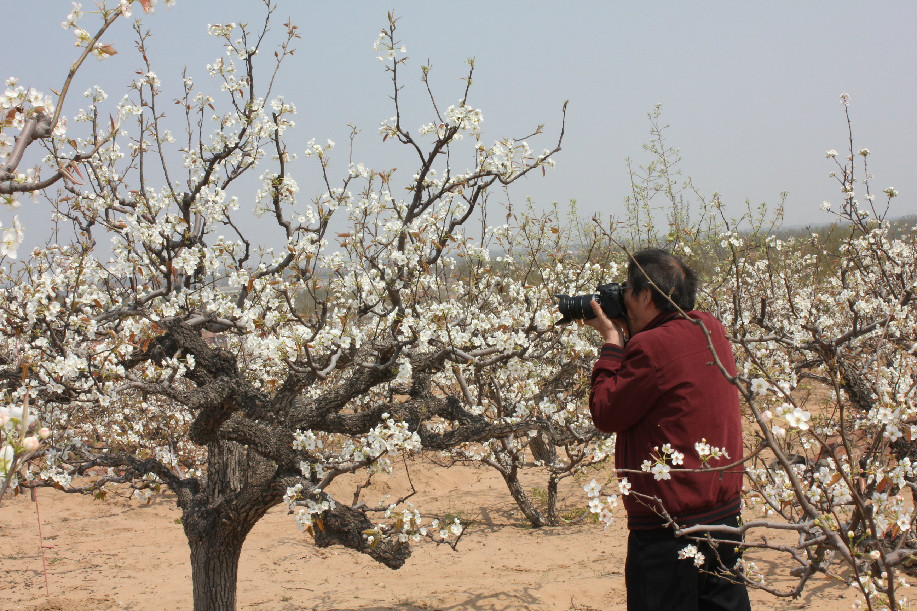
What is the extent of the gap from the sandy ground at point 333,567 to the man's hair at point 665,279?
277 cm

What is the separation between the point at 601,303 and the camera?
2688 mm

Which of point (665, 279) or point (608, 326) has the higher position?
point (665, 279)

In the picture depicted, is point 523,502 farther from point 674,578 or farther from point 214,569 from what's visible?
point 674,578

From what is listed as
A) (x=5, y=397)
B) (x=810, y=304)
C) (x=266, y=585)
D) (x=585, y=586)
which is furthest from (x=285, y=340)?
(x=810, y=304)

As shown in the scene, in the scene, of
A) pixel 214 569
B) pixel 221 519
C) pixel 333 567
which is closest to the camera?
pixel 221 519

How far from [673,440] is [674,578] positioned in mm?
501

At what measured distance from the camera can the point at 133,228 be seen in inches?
146

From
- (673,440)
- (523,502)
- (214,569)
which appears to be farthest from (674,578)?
(523,502)

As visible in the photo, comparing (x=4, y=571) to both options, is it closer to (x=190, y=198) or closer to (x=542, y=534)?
(x=190, y=198)

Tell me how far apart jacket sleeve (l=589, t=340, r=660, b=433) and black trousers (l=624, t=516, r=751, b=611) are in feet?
1.38

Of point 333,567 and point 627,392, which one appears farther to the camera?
point 333,567

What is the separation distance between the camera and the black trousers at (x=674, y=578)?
7.57 ft

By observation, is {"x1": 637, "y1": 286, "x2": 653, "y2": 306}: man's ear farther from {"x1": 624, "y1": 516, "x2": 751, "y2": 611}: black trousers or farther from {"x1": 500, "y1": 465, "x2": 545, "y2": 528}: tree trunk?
{"x1": 500, "y1": 465, "x2": 545, "y2": 528}: tree trunk

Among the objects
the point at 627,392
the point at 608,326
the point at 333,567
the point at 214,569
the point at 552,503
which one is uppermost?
the point at 608,326
